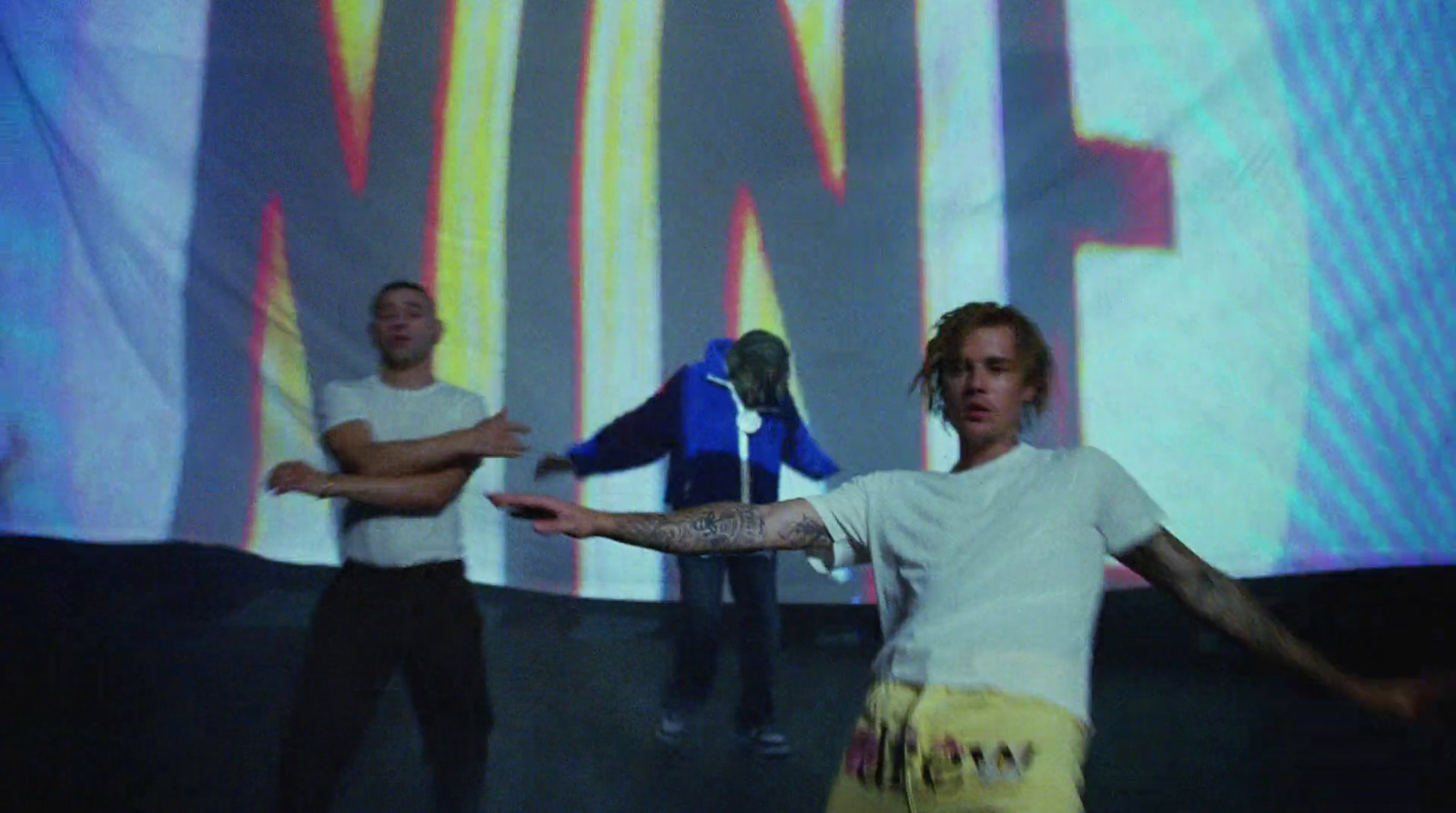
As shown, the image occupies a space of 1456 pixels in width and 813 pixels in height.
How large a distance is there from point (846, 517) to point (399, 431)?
3.99ft

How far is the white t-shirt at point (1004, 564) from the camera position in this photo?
1.53 metres

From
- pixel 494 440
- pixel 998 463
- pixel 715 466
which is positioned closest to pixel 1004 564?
pixel 998 463

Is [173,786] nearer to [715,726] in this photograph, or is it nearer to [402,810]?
[402,810]

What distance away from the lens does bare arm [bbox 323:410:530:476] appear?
2469mm

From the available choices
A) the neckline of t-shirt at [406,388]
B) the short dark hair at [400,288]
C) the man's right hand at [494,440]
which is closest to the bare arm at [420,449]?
the man's right hand at [494,440]

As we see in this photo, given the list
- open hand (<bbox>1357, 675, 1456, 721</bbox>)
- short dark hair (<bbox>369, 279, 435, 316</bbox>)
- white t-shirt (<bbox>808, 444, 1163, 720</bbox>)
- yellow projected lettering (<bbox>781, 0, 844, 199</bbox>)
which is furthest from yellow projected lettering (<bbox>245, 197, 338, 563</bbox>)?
open hand (<bbox>1357, 675, 1456, 721</bbox>)

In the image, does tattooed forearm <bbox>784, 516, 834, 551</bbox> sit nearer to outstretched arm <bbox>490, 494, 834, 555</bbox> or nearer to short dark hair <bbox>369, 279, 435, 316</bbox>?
outstretched arm <bbox>490, 494, 834, 555</bbox>

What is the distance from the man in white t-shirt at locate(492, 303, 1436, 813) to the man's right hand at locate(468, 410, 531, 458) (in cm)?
81

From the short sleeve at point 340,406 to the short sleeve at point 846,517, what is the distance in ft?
3.95

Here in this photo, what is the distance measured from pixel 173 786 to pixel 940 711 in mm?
2088

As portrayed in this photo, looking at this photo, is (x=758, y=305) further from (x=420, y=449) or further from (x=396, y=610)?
(x=396, y=610)

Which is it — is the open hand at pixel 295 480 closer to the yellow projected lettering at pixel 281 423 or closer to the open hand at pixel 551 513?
the yellow projected lettering at pixel 281 423

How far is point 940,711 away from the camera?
1493 mm

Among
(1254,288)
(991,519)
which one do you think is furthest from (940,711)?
Result: (1254,288)
